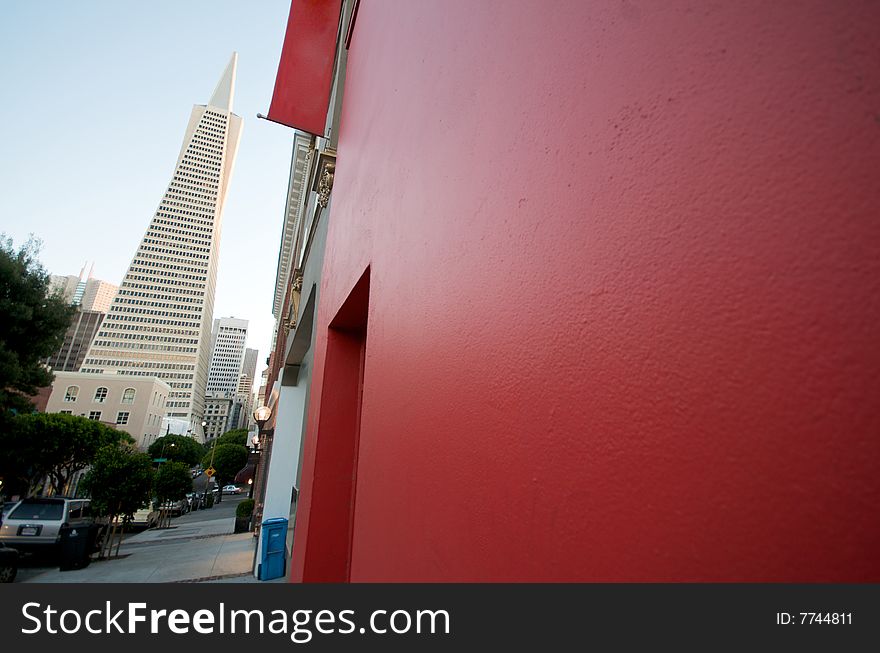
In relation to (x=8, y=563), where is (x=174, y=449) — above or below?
above

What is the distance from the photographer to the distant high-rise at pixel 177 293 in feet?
307

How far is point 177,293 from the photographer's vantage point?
100 m

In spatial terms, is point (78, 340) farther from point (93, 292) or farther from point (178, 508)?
point (178, 508)

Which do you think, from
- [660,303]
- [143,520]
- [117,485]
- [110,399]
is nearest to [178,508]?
[143,520]

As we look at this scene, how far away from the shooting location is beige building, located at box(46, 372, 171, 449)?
4994cm

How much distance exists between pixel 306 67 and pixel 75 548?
1214 centimetres

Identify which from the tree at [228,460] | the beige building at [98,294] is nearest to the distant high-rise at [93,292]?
the beige building at [98,294]

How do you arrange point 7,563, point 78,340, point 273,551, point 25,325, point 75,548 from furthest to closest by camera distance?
point 78,340, point 25,325, point 75,548, point 7,563, point 273,551

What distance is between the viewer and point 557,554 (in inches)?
30.4

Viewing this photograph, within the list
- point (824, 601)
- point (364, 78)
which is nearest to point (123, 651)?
point (824, 601)

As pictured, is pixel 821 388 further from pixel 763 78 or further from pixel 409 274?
pixel 409 274

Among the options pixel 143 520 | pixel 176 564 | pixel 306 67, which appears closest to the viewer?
pixel 306 67

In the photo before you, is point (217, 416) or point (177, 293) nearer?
point (177, 293)

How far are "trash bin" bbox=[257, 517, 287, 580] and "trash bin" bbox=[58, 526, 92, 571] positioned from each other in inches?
235
